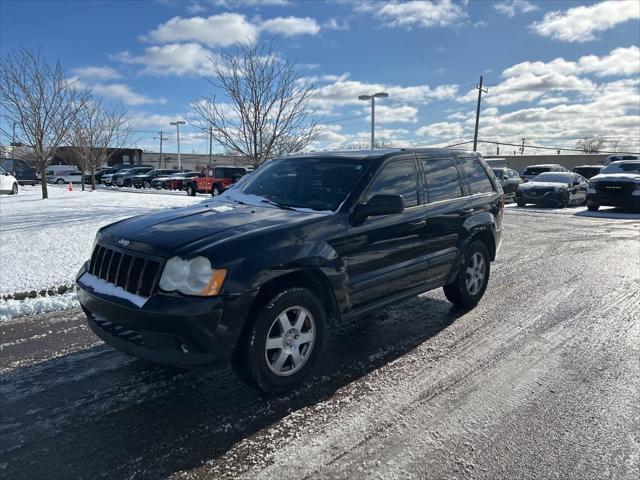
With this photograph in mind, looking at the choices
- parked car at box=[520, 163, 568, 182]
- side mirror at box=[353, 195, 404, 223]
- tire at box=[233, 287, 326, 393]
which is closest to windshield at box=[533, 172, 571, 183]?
parked car at box=[520, 163, 568, 182]

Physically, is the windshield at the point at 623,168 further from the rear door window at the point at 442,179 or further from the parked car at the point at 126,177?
the parked car at the point at 126,177

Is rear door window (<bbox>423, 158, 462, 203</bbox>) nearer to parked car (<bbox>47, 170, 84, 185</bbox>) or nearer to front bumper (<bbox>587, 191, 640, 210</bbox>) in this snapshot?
front bumper (<bbox>587, 191, 640, 210</bbox>)

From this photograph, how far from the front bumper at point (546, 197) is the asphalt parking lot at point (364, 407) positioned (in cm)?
1441

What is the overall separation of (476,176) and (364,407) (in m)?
3.54

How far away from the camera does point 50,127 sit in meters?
17.5

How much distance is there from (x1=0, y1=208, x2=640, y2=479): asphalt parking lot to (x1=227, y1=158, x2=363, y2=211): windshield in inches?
55.4


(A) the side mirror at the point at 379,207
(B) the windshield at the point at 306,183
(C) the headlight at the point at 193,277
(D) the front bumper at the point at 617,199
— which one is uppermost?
(B) the windshield at the point at 306,183

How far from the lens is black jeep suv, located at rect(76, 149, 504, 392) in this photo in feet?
9.71

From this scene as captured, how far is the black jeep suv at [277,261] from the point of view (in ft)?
9.71

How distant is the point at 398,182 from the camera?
4.43 meters

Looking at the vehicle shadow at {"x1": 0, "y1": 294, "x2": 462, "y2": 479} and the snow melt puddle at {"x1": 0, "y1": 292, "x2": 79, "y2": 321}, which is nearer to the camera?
the vehicle shadow at {"x1": 0, "y1": 294, "x2": 462, "y2": 479}

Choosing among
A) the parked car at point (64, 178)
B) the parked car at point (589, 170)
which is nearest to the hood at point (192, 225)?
the parked car at point (589, 170)

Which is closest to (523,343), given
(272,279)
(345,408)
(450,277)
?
(450,277)

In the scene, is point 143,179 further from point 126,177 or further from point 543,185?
point 543,185
